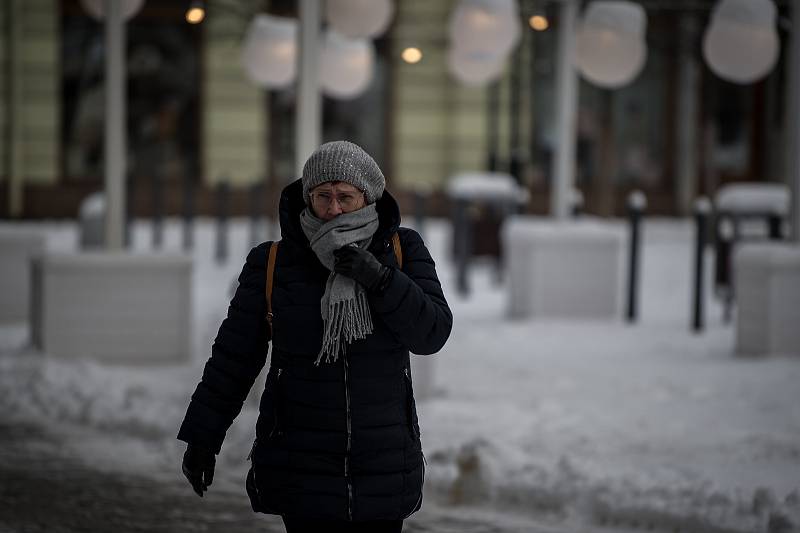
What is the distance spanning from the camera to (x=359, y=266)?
11.7 ft

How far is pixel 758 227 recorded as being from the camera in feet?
57.6

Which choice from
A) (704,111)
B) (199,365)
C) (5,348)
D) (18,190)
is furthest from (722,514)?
(704,111)

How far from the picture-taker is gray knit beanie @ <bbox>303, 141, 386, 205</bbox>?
368cm

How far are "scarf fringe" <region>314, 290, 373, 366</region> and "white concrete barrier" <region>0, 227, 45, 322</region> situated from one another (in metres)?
9.15

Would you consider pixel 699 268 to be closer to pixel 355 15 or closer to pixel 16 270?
pixel 355 15

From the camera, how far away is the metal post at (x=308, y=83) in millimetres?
8867

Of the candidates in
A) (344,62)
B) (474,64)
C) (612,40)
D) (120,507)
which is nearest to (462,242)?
(344,62)

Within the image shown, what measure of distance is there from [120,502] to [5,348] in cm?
432

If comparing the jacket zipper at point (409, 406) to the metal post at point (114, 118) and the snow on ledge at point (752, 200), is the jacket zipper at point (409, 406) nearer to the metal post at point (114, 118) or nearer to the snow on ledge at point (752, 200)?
the metal post at point (114, 118)

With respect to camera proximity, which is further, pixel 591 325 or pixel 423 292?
pixel 591 325

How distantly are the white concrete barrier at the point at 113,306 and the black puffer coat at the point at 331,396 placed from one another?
6069mm

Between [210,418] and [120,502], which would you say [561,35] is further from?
[210,418]

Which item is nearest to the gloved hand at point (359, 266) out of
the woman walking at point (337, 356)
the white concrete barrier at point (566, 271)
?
the woman walking at point (337, 356)

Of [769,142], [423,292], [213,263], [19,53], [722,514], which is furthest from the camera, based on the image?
[769,142]
